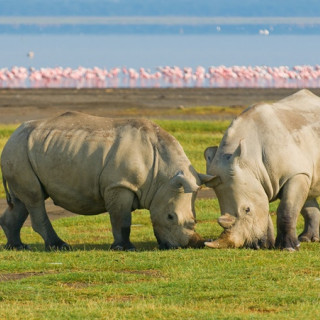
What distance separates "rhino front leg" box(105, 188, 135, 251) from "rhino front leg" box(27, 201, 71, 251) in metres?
0.74

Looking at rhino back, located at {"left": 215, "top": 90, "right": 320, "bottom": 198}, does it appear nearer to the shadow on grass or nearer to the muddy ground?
the shadow on grass

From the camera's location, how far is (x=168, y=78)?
92.9 m

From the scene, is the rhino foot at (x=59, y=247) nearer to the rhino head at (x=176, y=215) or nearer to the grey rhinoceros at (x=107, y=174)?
the grey rhinoceros at (x=107, y=174)

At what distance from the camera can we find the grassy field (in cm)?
1108

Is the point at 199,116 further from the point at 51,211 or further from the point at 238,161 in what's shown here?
the point at 238,161

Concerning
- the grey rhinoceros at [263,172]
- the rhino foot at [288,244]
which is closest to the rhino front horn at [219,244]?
the grey rhinoceros at [263,172]

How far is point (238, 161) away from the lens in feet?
48.6

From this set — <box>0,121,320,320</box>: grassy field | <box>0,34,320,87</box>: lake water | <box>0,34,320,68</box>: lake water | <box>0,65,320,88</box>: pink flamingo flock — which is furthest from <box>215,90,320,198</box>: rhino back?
<box>0,34,320,68</box>: lake water

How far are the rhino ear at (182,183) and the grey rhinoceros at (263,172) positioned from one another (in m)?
0.28

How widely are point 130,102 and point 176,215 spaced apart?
42.5 meters

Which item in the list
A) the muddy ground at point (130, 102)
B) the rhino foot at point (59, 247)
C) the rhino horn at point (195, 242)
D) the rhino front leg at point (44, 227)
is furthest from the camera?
the muddy ground at point (130, 102)

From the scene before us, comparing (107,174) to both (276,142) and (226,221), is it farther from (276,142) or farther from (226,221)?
(276,142)

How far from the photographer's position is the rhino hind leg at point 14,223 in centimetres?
1592

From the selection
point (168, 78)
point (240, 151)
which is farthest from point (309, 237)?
point (168, 78)
